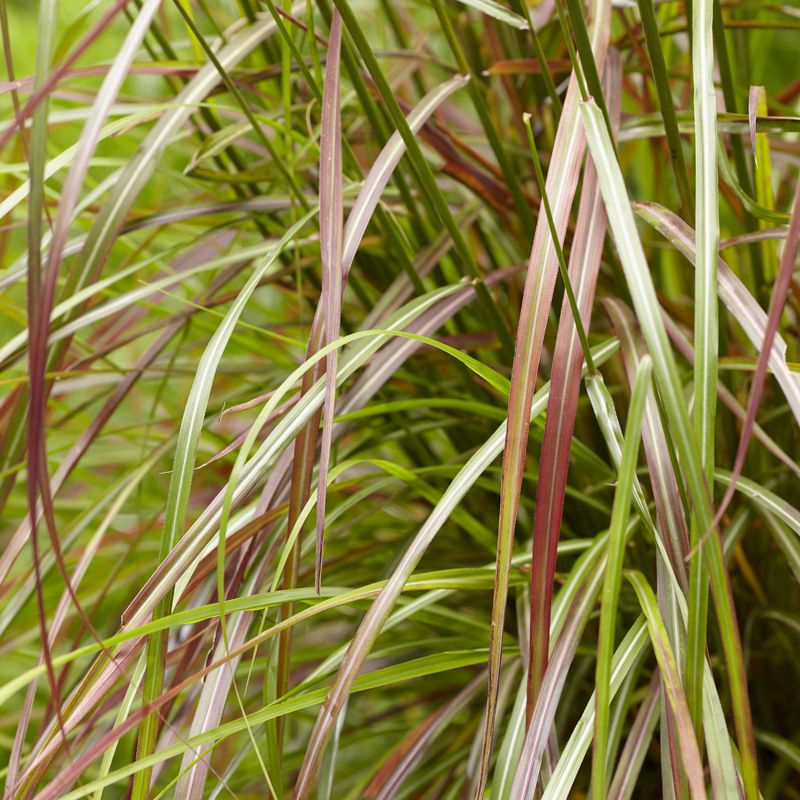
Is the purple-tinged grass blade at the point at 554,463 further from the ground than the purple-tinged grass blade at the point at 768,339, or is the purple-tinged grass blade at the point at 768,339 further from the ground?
the purple-tinged grass blade at the point at 768,339

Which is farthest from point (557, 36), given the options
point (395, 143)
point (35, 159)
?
point (35, 159)

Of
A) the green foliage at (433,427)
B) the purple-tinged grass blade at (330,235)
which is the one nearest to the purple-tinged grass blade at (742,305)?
the green foliage at (433,427)

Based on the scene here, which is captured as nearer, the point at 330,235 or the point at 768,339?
the point at 768,339

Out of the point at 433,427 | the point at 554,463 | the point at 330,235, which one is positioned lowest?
the point at 433,427

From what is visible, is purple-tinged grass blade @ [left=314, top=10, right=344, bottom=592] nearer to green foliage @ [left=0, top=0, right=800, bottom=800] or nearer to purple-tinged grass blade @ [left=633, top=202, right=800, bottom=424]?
green foliage @ [left=0, top=0, right=800, bottom=800]

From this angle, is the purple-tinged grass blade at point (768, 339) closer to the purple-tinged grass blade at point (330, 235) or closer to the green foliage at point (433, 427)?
the green foliage at point (433, 427)

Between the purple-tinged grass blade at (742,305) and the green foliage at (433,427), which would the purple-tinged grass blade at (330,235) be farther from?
the purple-tinged grass blade at (742,305)

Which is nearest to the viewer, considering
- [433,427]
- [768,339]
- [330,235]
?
[768,339]

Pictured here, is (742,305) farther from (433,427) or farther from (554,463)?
(433,427)

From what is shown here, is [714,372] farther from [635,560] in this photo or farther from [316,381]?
[635,560]

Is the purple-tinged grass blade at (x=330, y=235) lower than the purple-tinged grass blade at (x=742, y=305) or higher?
higher

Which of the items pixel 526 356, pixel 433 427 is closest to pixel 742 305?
pixel 526 356

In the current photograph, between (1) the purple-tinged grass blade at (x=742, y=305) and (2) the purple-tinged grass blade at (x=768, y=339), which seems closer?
(2) the purple-tinged grass blade at (x=768, y=339)
